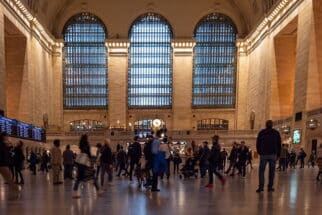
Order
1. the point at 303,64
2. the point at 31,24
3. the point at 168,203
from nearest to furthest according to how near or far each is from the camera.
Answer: the point at 168,203 → the point at 303,64 → the point at 31,24

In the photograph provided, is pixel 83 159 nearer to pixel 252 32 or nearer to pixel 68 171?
pixel 68 171

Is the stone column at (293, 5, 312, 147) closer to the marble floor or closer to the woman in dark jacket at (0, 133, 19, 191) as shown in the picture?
the marble floor

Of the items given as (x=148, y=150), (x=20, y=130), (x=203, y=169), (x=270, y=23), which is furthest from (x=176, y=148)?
(x=148, y=150)

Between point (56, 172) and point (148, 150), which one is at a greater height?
A: point (148, 150)

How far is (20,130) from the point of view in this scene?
27875 millimetres

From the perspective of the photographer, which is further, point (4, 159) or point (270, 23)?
point (270, 23)

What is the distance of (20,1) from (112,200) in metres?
29.0

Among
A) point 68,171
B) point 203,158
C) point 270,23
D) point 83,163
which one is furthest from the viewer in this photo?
point 270,23

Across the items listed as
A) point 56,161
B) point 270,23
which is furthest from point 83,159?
point 270,23

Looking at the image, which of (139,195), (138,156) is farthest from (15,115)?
(139,195)

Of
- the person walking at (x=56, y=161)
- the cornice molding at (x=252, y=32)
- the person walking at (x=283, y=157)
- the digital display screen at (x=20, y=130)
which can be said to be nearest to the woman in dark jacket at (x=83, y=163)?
the person walking at (x=56, y=161)

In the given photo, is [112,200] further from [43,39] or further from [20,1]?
[43,39]

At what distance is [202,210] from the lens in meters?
6.86

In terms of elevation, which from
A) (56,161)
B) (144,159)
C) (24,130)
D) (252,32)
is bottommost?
(56,161)
